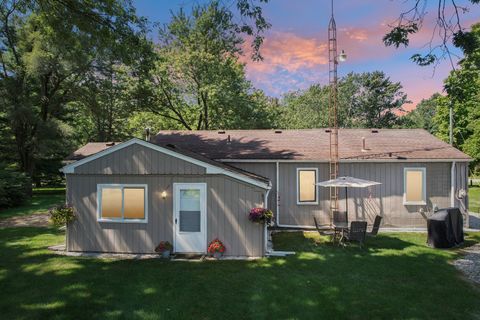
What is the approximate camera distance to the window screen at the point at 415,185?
43.7ft

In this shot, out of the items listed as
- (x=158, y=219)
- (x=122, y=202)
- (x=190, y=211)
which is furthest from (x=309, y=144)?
(x=122, y=202)

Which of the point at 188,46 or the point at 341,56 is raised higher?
the point at 188,46

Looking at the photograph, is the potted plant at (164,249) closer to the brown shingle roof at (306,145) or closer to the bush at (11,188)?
the brown shingle roof at (306,145)

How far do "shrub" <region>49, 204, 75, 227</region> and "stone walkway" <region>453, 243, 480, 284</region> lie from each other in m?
11.0

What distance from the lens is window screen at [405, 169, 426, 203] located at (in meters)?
13.3

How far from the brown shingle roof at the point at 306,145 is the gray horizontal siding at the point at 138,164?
15.8 ft

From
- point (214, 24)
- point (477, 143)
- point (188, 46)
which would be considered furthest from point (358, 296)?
point (477, 143)

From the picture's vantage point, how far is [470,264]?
8.50 m

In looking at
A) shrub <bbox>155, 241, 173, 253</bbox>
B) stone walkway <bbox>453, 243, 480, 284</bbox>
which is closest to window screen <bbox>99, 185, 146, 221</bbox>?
shrub <bbox>155, 241, 173, 253</bbox>

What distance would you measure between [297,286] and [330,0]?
7399 millimetres

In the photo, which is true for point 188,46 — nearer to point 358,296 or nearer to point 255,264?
point 255,264

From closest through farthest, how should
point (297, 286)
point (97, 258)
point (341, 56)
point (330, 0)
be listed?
1. point (297, 286)
2. point (330, 0)
3. point (97, 258)
4. point (341, 56)

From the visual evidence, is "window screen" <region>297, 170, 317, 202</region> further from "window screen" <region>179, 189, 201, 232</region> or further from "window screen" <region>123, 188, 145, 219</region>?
"window screen" <region>123, 188, 145, 219</region>

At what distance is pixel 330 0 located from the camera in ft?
27.5
